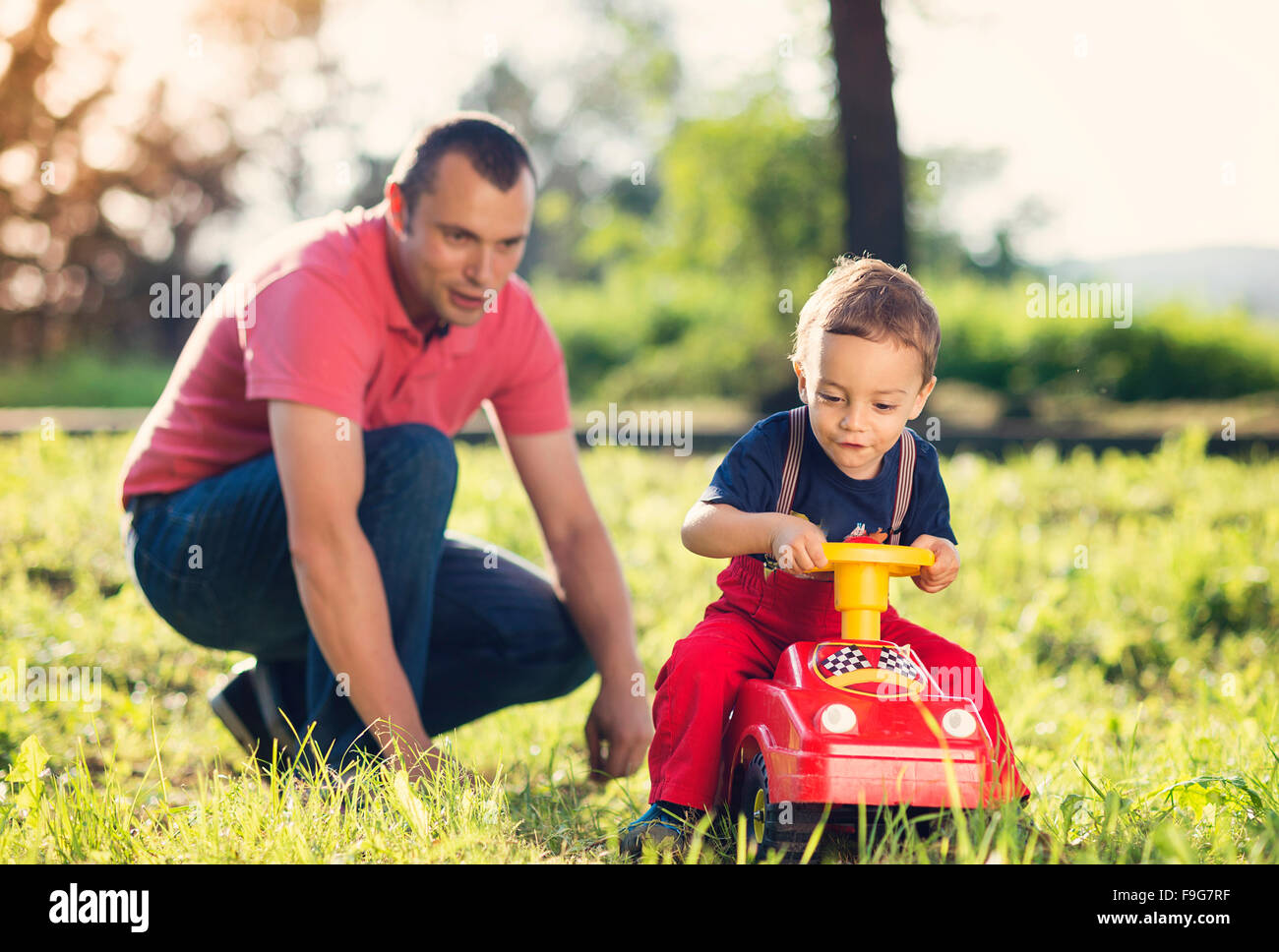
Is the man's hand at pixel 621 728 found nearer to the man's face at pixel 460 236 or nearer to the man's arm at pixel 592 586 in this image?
the man's arm at pixel 592 586

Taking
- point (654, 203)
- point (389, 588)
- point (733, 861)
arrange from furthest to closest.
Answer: point (654, 203) → point (389, 588) → point (733, 861)

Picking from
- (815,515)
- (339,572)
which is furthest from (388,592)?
(815,515)

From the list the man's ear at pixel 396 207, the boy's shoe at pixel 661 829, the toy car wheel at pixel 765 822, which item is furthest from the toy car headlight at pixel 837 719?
the man's ear at pixel 396 207

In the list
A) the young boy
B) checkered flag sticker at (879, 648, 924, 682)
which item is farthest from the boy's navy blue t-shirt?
checkered flag sticker at (879, 648, 924, 682)

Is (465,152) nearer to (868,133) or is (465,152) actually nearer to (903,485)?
(903,485)

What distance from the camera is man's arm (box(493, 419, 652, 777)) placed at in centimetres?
295

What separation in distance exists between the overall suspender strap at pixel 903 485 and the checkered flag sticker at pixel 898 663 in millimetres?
261

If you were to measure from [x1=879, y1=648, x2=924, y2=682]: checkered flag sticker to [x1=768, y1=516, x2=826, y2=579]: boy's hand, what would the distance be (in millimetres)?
243

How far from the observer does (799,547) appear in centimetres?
191
